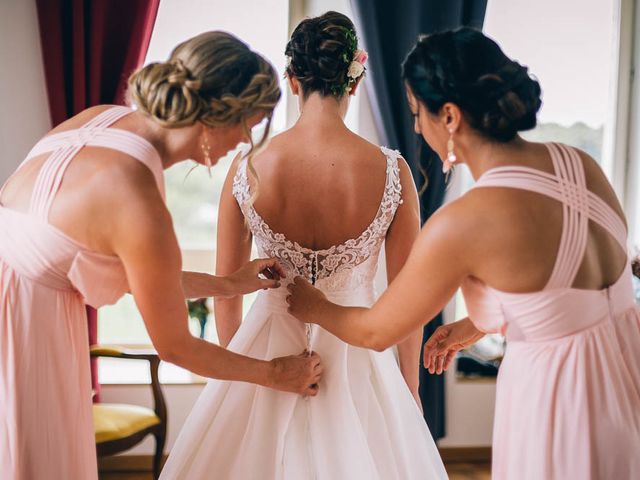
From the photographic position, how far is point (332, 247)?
5.84ft

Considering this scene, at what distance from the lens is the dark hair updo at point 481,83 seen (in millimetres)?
1265

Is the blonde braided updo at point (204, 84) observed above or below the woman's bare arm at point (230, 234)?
above

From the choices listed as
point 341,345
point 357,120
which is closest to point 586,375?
point 341,345

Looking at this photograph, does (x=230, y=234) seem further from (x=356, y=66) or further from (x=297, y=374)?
(x=356, y=66)

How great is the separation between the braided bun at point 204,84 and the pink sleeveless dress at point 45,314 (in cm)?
9

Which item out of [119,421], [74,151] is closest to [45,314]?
[74,151]

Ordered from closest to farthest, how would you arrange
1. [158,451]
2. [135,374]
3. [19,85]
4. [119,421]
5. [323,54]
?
[323,54] → [119,421] → [158,451] → [19,85] → [135,374]

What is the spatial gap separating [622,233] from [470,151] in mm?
325

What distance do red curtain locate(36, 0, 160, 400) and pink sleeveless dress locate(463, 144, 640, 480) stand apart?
231 cm

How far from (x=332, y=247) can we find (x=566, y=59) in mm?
2586

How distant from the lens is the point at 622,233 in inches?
51.8

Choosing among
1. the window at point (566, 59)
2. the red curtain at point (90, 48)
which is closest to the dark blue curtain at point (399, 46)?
the window at point (566, 59)

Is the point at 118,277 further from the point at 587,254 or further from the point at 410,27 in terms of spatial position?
the point at 410,27

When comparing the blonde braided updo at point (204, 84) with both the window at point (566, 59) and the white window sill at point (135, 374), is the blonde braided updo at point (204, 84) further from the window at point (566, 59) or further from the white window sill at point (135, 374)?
the window at point (566, 59)
